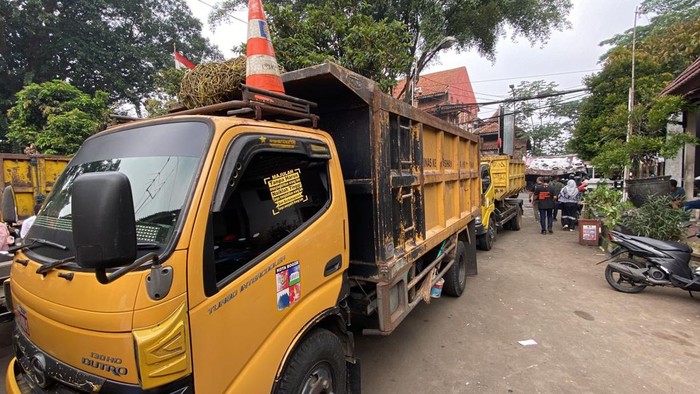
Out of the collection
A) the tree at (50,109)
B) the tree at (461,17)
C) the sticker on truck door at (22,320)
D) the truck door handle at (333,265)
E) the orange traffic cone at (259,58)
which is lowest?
the sticker on truck door at (22,320)

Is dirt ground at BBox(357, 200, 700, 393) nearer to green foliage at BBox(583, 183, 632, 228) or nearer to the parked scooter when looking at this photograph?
the parked scooter

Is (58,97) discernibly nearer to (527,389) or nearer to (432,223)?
(432,223)

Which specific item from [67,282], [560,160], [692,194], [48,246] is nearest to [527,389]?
[67,282]

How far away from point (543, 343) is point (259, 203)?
3579mm

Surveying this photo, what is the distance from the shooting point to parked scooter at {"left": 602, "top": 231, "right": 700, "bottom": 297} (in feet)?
15.6

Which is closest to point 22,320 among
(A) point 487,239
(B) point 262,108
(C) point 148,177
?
(C) point 148,177

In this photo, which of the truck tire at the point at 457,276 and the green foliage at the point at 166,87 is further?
the green foliage at the point at 166,87

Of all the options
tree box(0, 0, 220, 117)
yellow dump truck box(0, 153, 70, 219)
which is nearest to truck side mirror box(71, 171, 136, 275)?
yellow dump truck box(0, 153, 70, 219)

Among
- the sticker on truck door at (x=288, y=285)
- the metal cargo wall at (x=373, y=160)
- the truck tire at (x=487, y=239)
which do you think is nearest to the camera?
the sticker on truck door at (x=288, y=285)

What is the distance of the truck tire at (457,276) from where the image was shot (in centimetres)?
501

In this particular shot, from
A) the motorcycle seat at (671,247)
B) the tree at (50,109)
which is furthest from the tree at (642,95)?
the tree at (50,109)

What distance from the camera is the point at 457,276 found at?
513 cm

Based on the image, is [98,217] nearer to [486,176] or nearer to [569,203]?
[486,176]

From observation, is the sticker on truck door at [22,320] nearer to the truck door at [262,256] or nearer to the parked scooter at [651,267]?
the truck door at [262,256]
